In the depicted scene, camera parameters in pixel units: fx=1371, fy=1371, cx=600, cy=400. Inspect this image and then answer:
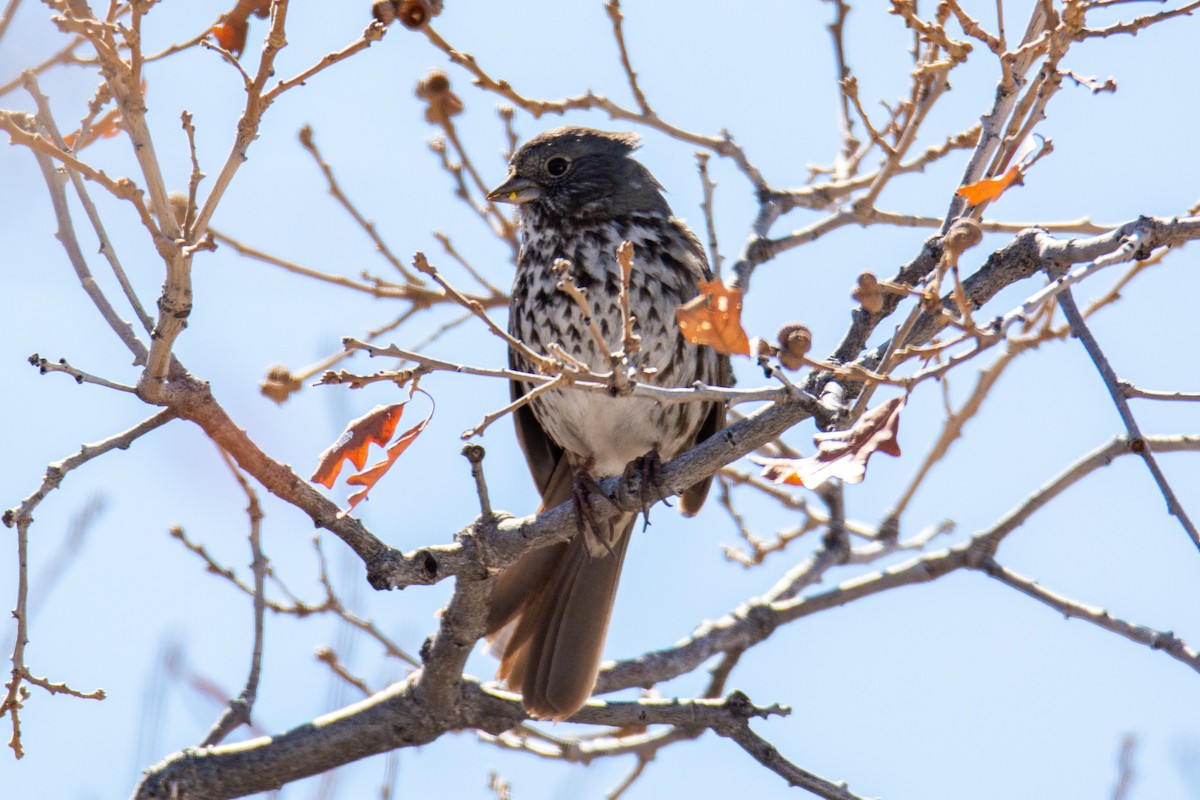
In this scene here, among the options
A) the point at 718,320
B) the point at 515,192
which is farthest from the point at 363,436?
the point at 515,192

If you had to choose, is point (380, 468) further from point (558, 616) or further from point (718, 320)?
point (558, 616)

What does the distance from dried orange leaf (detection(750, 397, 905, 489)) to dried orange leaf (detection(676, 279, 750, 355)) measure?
0.66ft

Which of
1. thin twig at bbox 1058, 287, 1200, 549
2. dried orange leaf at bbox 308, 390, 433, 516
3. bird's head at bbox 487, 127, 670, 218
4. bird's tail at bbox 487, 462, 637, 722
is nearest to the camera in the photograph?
thin twig at bbox 1058, 287, 1200, 549

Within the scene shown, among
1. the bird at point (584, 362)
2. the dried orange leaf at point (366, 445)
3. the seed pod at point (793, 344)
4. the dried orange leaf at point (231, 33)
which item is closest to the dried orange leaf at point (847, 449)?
the seed pod at point (793, 344)

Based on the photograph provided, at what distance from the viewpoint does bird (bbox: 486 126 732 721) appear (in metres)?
4.44

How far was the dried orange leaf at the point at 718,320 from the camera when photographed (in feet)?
7.55

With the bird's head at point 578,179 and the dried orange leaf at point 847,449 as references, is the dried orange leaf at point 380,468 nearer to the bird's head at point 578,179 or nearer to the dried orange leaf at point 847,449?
the dried orange leaf at point 847,449

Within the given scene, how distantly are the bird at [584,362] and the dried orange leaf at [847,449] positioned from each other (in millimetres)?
1877

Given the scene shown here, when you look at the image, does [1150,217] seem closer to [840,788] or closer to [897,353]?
[897,353]

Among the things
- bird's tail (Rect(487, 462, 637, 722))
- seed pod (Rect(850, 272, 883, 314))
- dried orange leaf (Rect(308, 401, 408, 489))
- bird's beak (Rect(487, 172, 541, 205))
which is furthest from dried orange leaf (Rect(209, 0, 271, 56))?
bird's beak (Rect(487, 172, 541, 205))

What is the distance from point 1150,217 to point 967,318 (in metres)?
0.63

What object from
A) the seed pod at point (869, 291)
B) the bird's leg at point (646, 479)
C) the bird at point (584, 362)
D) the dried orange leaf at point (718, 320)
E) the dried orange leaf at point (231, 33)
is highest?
the bird at point (584, 362)

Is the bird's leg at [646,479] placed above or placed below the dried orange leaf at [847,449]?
above

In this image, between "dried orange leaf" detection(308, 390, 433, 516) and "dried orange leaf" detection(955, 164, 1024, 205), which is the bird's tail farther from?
"dried orange leaf" detection(955, 164, 1024, 205)
